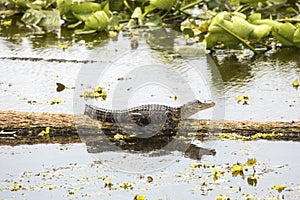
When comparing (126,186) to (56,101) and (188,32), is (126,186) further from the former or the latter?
(188,32)

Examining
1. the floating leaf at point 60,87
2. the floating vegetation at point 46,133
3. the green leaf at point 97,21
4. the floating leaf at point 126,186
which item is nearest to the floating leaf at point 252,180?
the floating leaf at point 126,186

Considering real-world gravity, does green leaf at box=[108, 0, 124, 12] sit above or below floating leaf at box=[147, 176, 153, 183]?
above

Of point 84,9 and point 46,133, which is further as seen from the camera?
point 84,9

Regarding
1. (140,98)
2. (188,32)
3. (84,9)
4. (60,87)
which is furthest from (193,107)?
(84,9)

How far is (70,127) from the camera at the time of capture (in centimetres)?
412

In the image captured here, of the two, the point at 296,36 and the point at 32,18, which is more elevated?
the point at 296,36

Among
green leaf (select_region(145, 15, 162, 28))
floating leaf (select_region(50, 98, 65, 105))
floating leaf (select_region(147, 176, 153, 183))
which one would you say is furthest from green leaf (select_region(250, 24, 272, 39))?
floating leaf (select_region(147, 176, 153, 183))

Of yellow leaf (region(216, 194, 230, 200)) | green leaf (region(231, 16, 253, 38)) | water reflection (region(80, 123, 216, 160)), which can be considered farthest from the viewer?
green leaf (region(231, 16, 253, 38))

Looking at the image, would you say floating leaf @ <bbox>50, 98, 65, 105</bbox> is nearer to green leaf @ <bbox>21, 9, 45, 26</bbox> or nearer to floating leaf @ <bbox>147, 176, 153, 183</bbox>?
floating leaf @ <bbox>147, 176, 153, 183</bbox>

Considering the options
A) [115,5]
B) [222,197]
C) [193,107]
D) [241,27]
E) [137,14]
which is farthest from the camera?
[115,5]

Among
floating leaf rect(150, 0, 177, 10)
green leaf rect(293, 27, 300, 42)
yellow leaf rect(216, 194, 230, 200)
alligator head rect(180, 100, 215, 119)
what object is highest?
floating leaf rect(150, 0, 177, 10)

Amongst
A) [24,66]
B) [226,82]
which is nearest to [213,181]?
[226,82]

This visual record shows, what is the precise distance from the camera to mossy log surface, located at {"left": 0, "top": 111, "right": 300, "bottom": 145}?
4.02m

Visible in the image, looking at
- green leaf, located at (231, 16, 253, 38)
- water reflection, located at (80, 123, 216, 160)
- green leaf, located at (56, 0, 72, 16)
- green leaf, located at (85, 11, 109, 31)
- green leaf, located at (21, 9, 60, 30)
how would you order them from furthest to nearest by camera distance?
green leaf, located at (21, 9, 60, 30)
green leaf, located at (56, 0, 72, 16)
green leaf, located at (85, 11, 109, 31)
green leaf, located at (231, 16, 253, 38)
water reflection, located at (80, 123, 216, 160)
